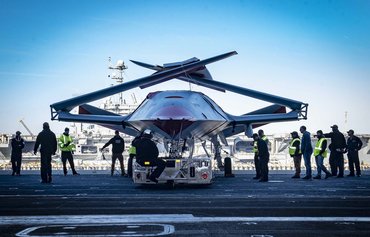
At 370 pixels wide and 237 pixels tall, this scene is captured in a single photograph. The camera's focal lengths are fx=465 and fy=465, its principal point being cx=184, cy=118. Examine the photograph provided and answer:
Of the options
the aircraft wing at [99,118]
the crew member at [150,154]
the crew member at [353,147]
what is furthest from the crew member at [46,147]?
the crew member at [353,147]

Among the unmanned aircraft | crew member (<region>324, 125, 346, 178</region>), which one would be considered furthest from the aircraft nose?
crew member (<region>324, 125, 346, 178</region>)

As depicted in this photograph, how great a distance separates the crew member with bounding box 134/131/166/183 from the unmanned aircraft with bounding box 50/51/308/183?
357 mm

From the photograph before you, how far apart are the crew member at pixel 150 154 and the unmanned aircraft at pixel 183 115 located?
1.17 feet

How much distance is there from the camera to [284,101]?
2139 centimetres

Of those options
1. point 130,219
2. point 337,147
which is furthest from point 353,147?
point 130,219

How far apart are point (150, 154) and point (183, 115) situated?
2.02 m

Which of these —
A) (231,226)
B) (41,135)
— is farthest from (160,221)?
(41,135)

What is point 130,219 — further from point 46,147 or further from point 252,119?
point 252,119

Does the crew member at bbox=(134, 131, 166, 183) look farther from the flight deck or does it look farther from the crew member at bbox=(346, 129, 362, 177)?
the crew member at bbox=(346, 129, 362, 177)

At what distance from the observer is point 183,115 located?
15.2m

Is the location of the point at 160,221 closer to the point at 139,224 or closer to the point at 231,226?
the point at 139,224

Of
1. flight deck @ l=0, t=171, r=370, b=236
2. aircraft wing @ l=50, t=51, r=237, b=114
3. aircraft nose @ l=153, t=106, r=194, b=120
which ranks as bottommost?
flight deck @ l=0, t=171, r=370, b=236

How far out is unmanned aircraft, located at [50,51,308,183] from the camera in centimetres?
1491

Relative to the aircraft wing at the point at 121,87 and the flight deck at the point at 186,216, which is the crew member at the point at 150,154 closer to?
the flight deck at the point at 186,216
